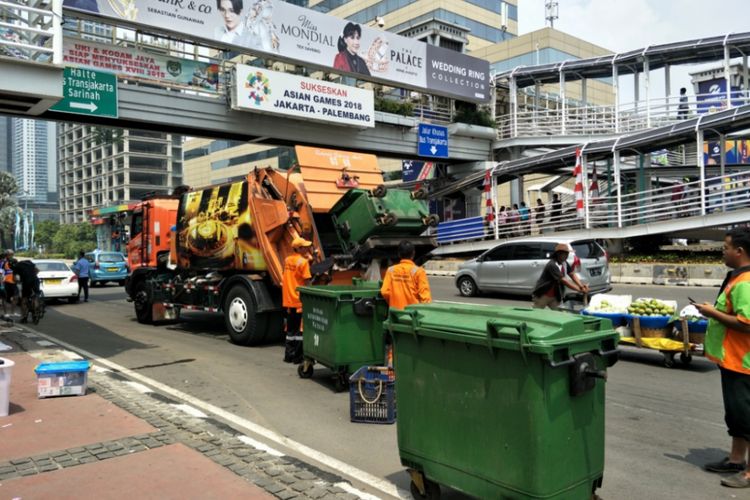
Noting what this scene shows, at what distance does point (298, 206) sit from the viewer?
937 cm

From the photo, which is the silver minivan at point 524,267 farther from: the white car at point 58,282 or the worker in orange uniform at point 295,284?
the white car at point 58,282

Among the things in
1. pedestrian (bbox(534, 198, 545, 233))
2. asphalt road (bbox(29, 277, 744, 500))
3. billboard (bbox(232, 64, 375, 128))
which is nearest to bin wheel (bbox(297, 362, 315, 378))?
asphalt road (bbox(29, 277, 744, 500))

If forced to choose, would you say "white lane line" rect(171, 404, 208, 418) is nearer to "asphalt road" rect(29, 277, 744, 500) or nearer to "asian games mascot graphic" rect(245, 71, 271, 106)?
"asphalt road" rect(29, 277, 744, 500)

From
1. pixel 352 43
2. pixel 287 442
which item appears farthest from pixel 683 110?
pixel 287 442

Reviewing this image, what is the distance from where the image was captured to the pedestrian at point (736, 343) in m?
3.97

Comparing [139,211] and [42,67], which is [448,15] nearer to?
[139,211]

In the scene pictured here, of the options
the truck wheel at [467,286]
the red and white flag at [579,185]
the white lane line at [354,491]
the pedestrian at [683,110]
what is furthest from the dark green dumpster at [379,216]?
the pedestrian at [683,110]

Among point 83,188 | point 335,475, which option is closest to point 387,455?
point 335,475

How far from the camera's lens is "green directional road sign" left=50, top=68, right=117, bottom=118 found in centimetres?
1697

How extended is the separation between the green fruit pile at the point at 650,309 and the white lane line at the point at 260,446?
5.28 m

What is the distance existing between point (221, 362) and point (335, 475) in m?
4.68

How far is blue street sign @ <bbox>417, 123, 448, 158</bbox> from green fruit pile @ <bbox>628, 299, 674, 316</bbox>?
63.9 ft

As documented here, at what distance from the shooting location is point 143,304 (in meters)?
12.9

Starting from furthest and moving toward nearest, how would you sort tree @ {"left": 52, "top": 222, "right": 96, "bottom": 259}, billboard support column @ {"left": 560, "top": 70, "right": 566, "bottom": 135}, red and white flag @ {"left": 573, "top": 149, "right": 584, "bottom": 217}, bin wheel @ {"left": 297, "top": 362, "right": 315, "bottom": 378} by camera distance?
tree @ {"left": 52, "top": 222, "right": 96, "bottom": 259} < billboard support column @ {"left": 560, "top": 70, "right": 566, "bottom": 135} < red and white flag @ {"left": 573, "top": 149, "right": 584, "bottom": 217} < bin wheel @ {"left": 297, "top": 362, "right": 315, "bottom": 378}
